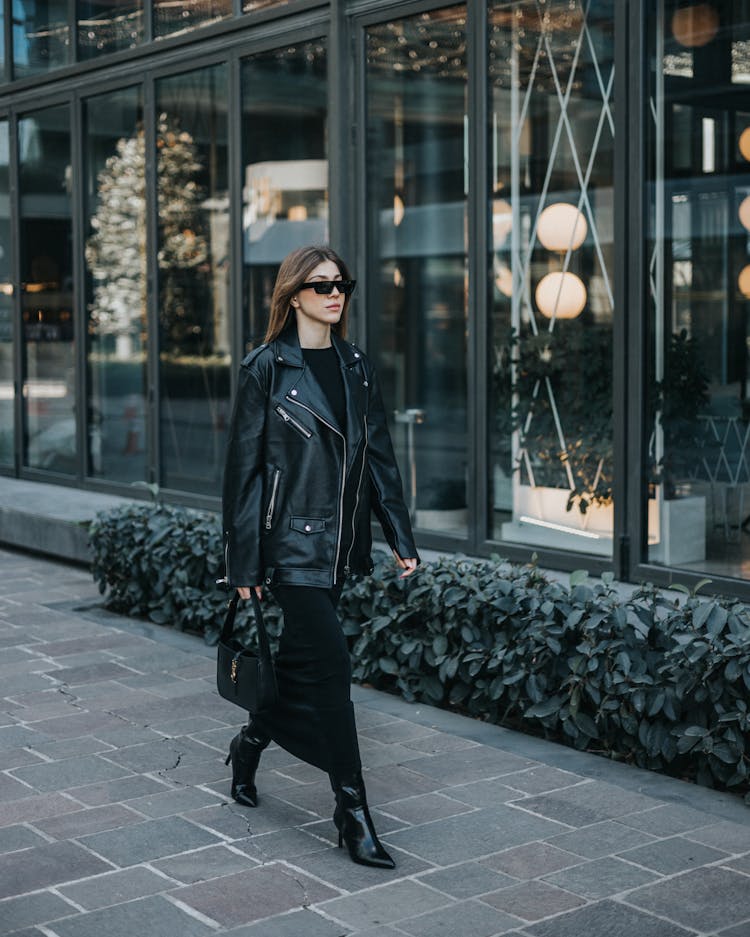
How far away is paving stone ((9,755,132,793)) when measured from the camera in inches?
204

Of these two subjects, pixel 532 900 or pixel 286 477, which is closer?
pixel 532 900

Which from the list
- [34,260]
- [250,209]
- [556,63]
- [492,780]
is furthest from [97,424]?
[492,780]

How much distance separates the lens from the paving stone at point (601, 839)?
14.6ft

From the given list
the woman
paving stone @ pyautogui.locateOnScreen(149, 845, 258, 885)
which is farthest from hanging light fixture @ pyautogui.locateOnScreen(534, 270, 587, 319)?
paving stone @ pyautogui.locateOnScreen(149, 845, 258, 885)

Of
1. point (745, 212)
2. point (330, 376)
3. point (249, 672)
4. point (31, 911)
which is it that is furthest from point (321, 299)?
point (745, 212)

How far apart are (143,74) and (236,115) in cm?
117

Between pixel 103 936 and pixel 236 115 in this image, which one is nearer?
pixel 103 936

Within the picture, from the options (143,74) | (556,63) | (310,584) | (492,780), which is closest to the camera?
(310,584)

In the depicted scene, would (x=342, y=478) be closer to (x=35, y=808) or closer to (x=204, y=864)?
(x=204, y=864)

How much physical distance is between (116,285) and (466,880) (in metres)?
7.77

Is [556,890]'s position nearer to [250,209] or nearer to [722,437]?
[722,437]

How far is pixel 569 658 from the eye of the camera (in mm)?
5570

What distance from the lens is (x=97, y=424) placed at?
11500 mm

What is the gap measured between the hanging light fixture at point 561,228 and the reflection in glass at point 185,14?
10.0 ft
